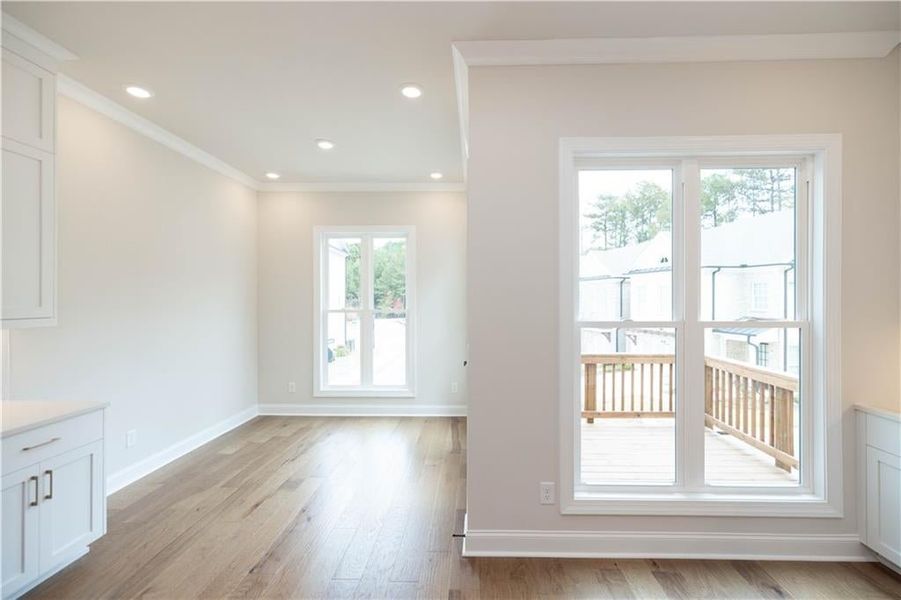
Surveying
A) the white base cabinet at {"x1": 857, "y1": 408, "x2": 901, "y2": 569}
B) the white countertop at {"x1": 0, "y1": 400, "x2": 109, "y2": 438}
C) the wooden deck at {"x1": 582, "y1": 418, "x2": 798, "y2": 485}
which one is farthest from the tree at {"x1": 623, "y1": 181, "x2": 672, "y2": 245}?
the white countertop at {"x1": 0, "y1": 400, "x2": 109, "y2": 438}

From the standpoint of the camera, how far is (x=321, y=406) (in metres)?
5.82

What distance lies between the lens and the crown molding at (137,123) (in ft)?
10.2

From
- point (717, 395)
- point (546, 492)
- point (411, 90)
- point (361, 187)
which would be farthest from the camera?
point (361, 187)

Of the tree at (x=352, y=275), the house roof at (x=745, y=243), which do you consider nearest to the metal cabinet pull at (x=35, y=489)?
the house roof at (x=745, y=243)

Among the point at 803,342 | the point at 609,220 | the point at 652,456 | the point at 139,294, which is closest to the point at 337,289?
the point at 139,294

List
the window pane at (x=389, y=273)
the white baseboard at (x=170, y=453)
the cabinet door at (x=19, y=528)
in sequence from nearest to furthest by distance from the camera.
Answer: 1. the cabinet door at (x=19, y=528)
2. the white baseboard at (x=170, y=453)
3. the window pane at (x=389, y=273)

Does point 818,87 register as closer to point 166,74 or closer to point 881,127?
point 881,127

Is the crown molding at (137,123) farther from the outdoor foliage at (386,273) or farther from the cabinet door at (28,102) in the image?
the outdoor foliage at (386,273)

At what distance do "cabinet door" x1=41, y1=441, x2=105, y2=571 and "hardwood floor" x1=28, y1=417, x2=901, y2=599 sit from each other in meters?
0.17

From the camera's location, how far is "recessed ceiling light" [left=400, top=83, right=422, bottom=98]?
3088 mm

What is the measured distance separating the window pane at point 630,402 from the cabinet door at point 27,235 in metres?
2.90

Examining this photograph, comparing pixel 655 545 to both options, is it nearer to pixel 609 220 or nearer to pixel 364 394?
pixel 609 220

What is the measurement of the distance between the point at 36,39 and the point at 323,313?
3.70 m

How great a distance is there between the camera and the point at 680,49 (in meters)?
2.53
